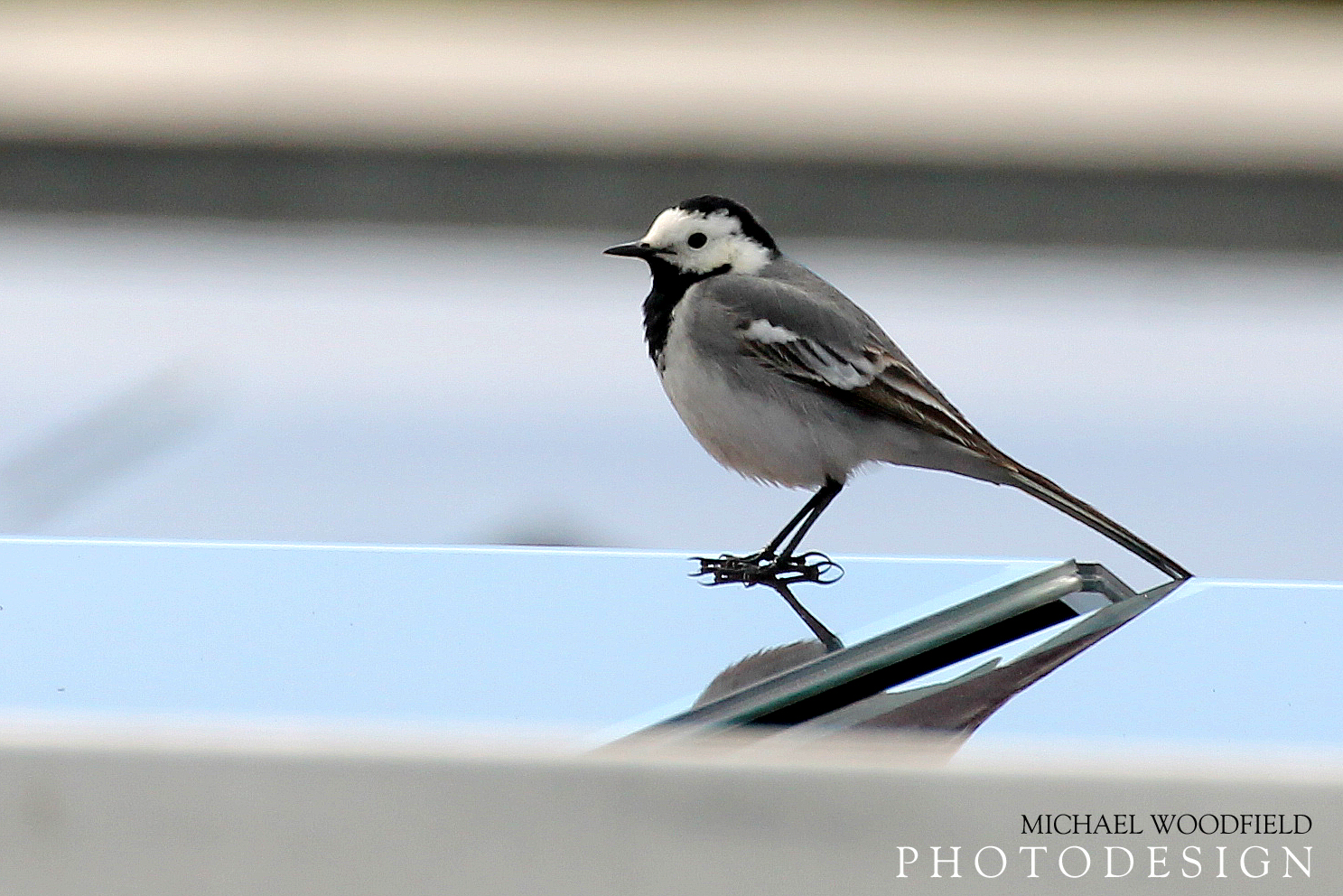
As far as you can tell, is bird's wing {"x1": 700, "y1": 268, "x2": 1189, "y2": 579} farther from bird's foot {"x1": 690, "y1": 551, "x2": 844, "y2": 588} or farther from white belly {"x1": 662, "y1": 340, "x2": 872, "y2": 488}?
bird's foot {"x1": 690, "y1": 551, "x2": 844, "y2": 588}

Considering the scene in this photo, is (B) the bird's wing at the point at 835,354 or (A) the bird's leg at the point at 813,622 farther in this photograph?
(B) the bird's wing at the point at 835,354

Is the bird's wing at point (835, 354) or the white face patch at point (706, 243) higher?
the white face patch at point (706, 243)

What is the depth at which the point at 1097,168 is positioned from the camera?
4.80m

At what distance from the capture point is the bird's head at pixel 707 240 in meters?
1.52

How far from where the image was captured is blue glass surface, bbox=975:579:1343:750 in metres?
0.76

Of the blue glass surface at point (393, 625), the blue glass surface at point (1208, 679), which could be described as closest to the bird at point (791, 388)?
the blue glass surface at point (393, 625)

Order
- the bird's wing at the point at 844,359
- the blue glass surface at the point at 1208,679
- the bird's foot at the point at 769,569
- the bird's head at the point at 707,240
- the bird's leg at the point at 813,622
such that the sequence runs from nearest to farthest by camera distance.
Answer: the blue glass surface at the point at 1208,679 < the bird's leg at the point at 813,622 < the bird's foot at the point at 769,569 < the bird's wing at the point at 844,359 < the bird's head at the point at 707,240

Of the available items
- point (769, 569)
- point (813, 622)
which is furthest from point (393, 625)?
point (769, 569)

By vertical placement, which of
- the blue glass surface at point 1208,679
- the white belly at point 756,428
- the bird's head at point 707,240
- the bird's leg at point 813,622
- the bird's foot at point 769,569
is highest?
the bird's head at point 707,240

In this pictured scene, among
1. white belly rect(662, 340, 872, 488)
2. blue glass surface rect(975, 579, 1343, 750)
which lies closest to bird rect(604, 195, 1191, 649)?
white belly rect(662, 340, 872, 488)

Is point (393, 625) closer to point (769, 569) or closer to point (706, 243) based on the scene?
point (769, 569)

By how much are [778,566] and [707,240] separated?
1.22ft

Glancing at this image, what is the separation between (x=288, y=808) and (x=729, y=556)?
72 centimetres

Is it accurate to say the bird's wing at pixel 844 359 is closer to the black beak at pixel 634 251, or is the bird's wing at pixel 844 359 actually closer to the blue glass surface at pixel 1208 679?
the black beak at pixel 634 251
